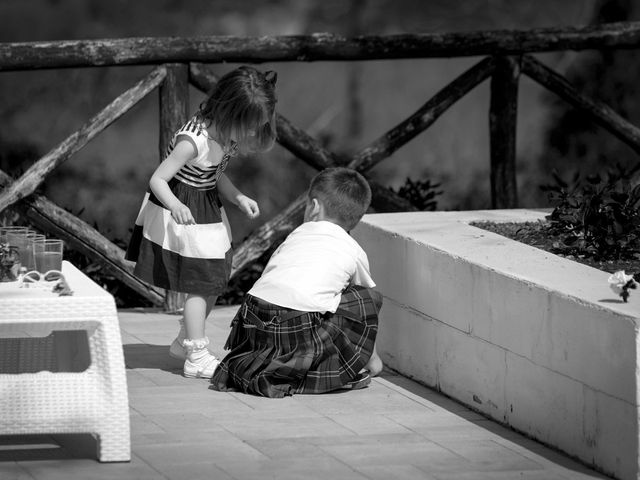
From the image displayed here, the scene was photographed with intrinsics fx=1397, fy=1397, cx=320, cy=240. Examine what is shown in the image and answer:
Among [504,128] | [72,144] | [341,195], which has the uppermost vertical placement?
[504,128]

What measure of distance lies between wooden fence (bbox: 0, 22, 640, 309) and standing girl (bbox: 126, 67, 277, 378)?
1.67 m

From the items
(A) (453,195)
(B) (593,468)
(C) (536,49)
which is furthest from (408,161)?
(B) (593,468)

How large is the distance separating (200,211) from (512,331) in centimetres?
147

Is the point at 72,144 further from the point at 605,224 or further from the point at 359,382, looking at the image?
the point at 605,224

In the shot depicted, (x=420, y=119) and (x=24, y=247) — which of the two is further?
(x=420, y=119)

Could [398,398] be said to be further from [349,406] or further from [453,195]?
[453,195]

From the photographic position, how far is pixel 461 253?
218 inches

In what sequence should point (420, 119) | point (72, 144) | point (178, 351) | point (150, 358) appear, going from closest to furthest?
point (178, 351)
point (150, 358)
point (72, 144)
point (420, 119)

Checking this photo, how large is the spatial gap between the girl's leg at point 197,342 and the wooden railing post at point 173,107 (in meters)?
1.68

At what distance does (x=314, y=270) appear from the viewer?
18.4 feet

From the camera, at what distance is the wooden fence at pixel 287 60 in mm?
7461

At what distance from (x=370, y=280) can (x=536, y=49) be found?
289 centimetres

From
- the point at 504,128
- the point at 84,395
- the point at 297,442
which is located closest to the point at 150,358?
the point at 297,442

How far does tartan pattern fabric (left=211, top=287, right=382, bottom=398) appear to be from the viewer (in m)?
5.55
